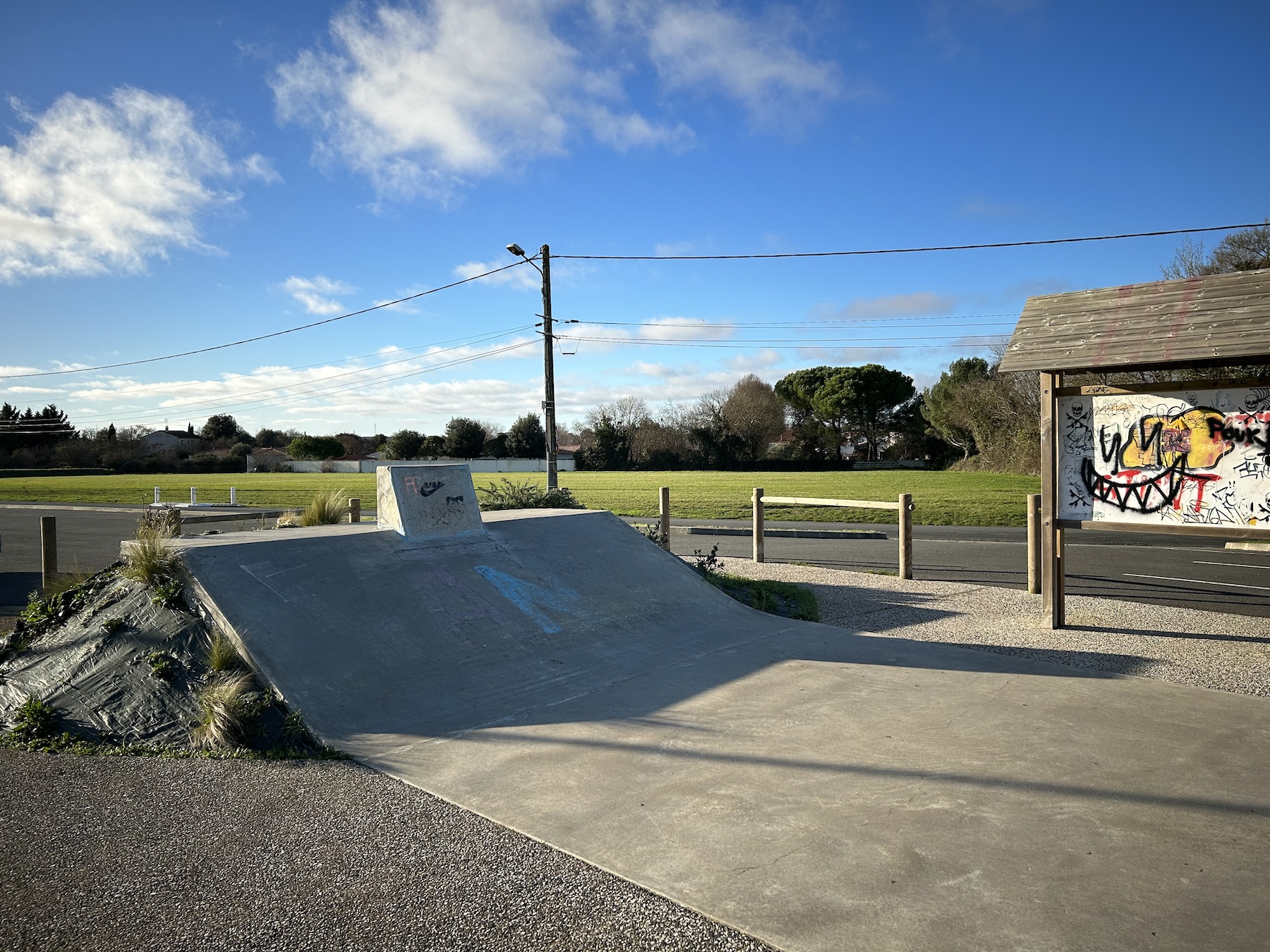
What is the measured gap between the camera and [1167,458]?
8.33 m

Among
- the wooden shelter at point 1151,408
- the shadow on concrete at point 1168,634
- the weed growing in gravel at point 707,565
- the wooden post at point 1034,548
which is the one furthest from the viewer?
the weed growing in gravel at point 707,565

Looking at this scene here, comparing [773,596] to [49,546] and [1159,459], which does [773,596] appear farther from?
[49,546]

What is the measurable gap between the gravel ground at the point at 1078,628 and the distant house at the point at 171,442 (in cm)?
8364

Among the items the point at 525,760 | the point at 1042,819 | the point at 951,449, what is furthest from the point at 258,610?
the point at 951,449

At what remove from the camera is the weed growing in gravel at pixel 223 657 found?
5.94 m

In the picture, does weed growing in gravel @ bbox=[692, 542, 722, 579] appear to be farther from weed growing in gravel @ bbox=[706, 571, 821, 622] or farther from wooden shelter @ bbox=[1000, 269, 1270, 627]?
wooden shelter @ bbox=[1000, 269, 1270, 627]

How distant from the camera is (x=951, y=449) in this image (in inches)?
2790

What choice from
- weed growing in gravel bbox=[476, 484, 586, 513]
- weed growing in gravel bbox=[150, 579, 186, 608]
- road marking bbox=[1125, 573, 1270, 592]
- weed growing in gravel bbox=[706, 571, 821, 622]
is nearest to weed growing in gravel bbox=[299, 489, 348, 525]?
weed growing in gravel bbox=[476, 484, 586, 513]

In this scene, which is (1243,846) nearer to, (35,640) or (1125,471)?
(1125,471)

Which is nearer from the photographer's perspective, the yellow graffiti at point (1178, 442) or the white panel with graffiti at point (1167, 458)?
the white panel with graffiti at point (1167, 458)

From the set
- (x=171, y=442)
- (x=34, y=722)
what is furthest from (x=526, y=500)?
(x=171, y=442)

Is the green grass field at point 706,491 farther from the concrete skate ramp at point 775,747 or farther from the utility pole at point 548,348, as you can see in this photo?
the concrete skate ramp at point 775,747

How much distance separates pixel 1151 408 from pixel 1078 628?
2.43 metres

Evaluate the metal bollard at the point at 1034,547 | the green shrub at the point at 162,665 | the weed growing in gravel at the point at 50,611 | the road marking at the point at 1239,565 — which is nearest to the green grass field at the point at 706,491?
the road marking at the point at 1239,565
